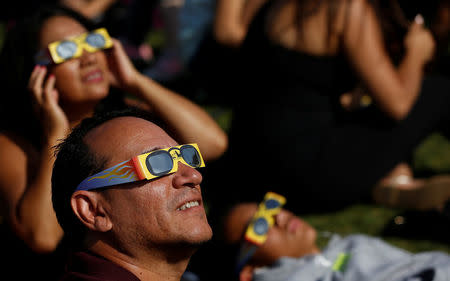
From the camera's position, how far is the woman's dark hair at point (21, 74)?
3244 mm

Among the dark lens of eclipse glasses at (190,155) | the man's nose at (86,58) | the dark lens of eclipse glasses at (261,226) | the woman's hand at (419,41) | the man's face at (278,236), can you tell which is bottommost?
the man's face at (278,236)

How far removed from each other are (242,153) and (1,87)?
2.00 metres

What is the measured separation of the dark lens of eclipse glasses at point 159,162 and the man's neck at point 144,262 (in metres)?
0.33

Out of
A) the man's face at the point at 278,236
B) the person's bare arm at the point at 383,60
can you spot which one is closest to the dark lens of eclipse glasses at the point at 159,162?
the man's face at the point at 278,236

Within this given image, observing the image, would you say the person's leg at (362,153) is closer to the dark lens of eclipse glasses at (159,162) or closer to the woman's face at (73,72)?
the woman's face at (73,72)

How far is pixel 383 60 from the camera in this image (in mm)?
3900

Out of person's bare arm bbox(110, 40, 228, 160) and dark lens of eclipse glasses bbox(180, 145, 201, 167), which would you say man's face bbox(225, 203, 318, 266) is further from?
dark lens of eclipse glasses bbox(180, 145, 201, 167)

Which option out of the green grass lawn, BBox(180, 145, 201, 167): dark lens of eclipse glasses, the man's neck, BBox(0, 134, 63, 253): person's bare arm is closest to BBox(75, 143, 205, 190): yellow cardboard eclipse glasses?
BBox(180, 145, 201, 167): dark lens of eclipse glasses

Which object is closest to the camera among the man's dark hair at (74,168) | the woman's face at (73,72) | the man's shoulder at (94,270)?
the man's shoulder at (94,270)

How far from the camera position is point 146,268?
81.8 inches

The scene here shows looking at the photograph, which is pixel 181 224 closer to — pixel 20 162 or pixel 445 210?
pixel 20 162

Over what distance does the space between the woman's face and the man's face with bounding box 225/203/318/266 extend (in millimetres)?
1239

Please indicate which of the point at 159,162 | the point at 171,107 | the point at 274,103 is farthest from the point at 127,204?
the point at 274,103

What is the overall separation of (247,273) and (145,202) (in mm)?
1633
